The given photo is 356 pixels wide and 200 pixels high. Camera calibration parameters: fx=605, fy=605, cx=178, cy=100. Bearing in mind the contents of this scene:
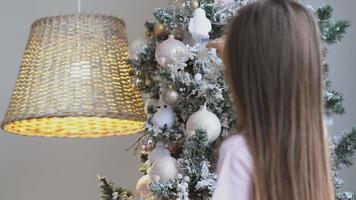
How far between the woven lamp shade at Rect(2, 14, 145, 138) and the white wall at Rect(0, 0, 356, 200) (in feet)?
2.34

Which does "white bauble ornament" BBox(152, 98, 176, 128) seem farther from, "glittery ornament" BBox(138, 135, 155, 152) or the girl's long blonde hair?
the girl's long blonde hair

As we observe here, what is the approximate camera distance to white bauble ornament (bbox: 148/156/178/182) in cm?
124

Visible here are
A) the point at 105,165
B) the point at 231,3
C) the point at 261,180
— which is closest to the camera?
the point at 261,180

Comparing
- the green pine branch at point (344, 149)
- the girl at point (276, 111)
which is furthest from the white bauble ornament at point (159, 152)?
the girl at point (276, 111)

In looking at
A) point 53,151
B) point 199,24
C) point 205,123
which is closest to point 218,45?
point 199,24

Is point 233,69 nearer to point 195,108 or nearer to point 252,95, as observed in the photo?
point 252,95

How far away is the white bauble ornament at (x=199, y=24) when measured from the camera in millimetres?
1268

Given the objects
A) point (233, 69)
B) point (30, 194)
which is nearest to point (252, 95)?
point (233, 69)

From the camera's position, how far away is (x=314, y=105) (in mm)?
807

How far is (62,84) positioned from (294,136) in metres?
0.57

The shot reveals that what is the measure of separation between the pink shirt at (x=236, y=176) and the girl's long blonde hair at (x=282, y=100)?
10 millimetres

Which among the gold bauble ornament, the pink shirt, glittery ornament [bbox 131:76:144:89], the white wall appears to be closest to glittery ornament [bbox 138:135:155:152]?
glittery ornament [bbox 131:76:144:89]

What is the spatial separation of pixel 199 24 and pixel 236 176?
1.76 ft

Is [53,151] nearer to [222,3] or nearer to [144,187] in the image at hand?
[144,187]
